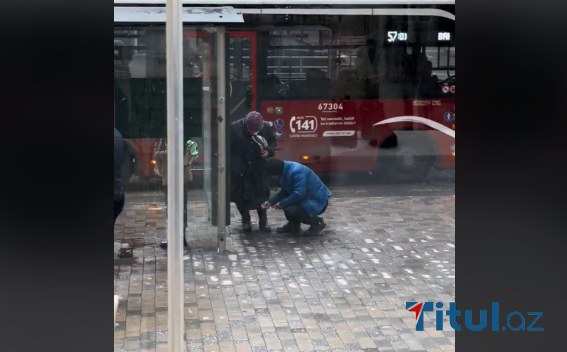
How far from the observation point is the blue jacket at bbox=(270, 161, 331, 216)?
5793 mm

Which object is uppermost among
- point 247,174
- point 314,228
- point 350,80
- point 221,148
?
point 350,80

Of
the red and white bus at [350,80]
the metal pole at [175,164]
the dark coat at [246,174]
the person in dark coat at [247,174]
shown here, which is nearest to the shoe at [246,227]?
the person in dark coat at [247,174]

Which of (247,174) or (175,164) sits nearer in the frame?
(175,164)

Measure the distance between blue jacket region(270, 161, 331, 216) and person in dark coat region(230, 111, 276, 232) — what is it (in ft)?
0.38

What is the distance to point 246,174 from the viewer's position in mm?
5836

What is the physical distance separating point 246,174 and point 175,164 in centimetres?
369

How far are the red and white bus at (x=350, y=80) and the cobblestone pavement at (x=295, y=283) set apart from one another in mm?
879

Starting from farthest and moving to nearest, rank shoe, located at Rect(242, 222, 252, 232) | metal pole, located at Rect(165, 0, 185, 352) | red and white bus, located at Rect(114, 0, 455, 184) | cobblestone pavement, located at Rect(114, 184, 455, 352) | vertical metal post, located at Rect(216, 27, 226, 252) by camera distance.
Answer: red and white bus, located at Rect(114, 0, 455, 184)
shoe, located at Rect(242, 222, 252, 232)
vertical metal post, located at Rect(216, 27, 226, 252)
cobblestone pavement, located at Rect(114, 184, 455, 352)
metal pole, located at Rect(165, 0, 185, 352)

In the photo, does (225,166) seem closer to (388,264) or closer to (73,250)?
(388,264)

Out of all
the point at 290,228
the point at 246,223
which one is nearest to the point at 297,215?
the point at 290,228

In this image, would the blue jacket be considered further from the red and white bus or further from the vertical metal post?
the red and white bus

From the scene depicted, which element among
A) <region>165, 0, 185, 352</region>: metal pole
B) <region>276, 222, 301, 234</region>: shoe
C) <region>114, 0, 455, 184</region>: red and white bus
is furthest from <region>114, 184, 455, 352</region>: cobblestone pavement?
<region>114, 0, 455, 184</region>: red and white bus

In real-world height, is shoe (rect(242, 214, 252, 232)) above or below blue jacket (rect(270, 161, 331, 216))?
below

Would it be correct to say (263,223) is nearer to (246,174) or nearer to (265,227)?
(265,227)
